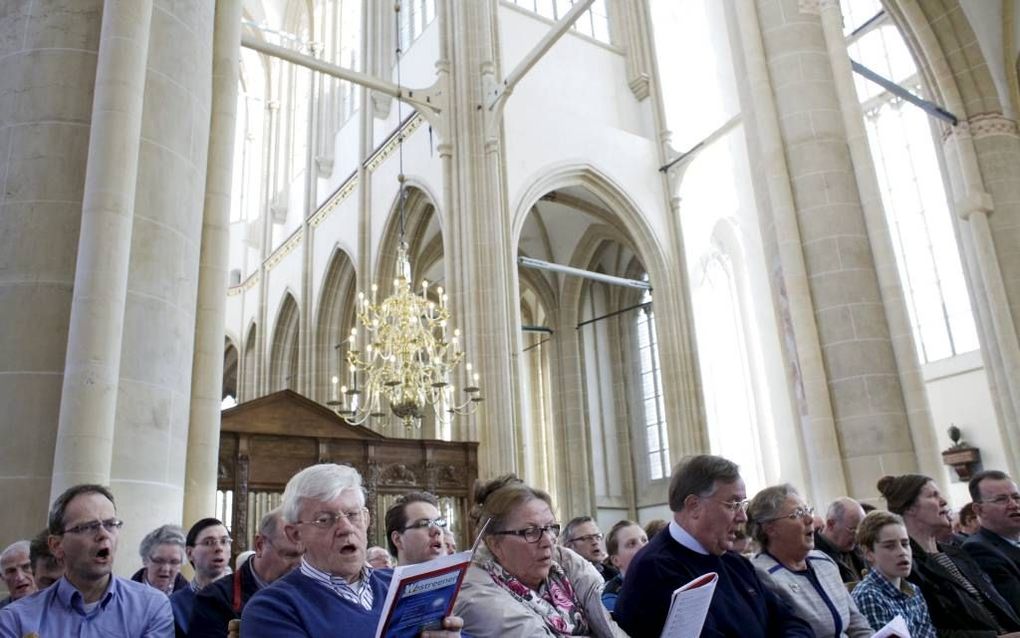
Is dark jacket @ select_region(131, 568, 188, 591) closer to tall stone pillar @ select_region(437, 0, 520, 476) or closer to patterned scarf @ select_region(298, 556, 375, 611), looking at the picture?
patterned scarf @ select_region(298, 556, 375, 611)

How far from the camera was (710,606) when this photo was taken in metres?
2.42

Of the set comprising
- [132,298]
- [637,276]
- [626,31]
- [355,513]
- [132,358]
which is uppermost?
[626,31]

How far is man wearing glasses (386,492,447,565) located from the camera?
2.74 meters

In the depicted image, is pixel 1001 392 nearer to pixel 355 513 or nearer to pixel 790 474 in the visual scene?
pixel 790 474

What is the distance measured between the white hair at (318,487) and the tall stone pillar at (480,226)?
946 cm

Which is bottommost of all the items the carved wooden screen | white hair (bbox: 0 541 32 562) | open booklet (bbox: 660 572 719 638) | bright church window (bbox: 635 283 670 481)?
open booklet (bbox: 660 572 719 638)

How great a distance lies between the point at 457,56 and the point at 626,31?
440cm

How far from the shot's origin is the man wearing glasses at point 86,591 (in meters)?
2.31

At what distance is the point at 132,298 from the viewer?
4.26m

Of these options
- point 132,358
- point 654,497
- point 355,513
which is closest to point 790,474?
point 654,497

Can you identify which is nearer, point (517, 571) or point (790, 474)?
point (517, 571)

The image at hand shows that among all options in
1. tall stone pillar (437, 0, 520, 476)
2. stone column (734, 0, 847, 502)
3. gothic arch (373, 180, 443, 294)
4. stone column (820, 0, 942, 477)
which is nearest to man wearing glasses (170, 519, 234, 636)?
stone column (734, 0, 847, 502)

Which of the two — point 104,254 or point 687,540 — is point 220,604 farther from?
point 104,254

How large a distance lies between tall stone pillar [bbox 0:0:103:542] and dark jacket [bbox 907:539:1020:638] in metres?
3.84
